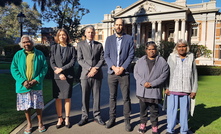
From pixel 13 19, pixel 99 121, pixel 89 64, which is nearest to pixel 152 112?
pixel 99 121

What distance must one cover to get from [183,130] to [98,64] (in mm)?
2337

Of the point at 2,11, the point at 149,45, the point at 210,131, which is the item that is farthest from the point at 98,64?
the point at 2,11

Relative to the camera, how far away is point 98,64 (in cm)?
404

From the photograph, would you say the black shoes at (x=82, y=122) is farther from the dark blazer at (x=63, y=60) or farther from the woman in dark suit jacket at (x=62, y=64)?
the dark blazer at (x=63, y=60)

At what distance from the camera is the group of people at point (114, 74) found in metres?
3.55

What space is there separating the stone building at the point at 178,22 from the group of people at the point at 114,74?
28.2m

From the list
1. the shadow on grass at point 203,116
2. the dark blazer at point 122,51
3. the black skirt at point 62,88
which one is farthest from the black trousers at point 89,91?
the shadow on grass at point 203,116

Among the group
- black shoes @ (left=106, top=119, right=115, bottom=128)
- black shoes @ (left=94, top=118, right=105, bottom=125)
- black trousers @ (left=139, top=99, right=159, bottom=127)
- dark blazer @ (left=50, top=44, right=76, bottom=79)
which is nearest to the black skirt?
dark blazer @ (left=50, top=44, right=76, bottom=79)

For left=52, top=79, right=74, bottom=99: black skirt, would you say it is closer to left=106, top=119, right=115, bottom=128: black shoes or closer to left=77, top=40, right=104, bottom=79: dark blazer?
left=77, top=40, right=104, bottom=79: dark blazer

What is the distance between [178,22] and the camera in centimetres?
2972

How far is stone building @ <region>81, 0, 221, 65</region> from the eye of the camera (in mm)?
28719

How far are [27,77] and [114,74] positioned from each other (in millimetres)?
1857

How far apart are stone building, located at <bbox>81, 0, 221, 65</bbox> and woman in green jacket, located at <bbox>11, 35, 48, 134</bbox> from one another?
29.4 m

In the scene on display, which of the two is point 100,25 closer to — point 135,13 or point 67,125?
point 135,13
